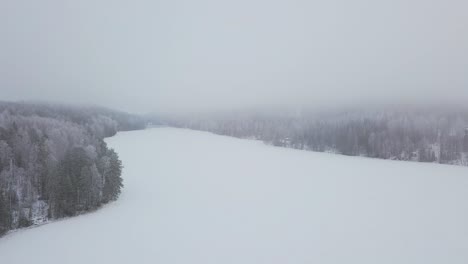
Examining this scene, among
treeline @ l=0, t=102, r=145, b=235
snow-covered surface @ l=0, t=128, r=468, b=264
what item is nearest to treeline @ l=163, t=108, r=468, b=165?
snow-covered surface @ l=0, t=128, r=468, b=264

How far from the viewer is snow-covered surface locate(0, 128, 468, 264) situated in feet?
55.6

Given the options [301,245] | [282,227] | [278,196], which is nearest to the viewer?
[301,245]

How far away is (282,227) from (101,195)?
17886 millimetres

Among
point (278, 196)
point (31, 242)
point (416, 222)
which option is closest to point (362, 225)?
point (416, 222)

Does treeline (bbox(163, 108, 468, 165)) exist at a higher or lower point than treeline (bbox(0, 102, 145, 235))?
higher

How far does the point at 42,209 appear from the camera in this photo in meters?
25.1

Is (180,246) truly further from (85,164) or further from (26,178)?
(26,178)

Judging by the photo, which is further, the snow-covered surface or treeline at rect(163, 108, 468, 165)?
treeline at rect(163, 108, 468, 165)

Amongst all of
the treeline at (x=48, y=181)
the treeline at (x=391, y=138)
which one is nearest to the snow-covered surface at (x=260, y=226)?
the treeline at (x=48, y=181)

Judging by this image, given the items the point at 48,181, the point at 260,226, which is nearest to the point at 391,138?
the point at 260,226

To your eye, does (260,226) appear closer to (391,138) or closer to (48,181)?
(48,181)

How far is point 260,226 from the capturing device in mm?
21469

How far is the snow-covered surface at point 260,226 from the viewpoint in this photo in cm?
1694

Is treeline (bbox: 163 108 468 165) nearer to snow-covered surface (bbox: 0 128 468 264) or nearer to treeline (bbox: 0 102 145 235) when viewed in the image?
snow-covered surface (bbox: 0 128 468 264)
